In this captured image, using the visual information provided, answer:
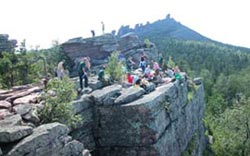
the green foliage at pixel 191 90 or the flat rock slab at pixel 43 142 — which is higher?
the flat rock slab at pixel 43 142

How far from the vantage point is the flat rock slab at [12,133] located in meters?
15.3

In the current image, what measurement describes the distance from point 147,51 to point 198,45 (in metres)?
69.7

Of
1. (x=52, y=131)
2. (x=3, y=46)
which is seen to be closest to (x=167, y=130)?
(x=52, y=131)

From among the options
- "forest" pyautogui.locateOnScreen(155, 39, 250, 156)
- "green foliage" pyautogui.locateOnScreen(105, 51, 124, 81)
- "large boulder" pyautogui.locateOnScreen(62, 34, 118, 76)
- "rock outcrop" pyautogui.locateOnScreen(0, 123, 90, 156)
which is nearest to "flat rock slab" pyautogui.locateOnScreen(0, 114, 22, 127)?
"rock outcrop" pyautogui.locateOnScreen(0, 123, 90, 156)

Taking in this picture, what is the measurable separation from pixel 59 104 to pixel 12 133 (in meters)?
4.26

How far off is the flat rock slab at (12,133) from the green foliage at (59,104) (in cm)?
307

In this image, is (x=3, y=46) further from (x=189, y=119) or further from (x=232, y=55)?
(x=232, y=55)

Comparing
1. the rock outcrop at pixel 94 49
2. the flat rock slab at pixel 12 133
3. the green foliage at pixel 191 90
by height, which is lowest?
the green foliage at pixel 191 90

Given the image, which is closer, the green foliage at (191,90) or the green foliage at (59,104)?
the green foliage at (59,104)

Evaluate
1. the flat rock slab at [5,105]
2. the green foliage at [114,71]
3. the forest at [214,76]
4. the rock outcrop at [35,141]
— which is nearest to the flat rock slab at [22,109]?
the flat rock slab at [5,105]

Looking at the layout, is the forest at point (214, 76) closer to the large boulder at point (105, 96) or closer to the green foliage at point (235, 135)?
the green foliage at point (235, 135)

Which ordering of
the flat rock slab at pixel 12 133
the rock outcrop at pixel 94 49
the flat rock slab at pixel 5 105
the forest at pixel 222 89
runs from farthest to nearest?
the rock outcrop at pixel 94 49 < the forest at pixel 222 89 < the flat rock slab at pixel 5 105 < the flat rock slab at pixel 12 133

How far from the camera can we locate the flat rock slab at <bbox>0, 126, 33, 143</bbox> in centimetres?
1534

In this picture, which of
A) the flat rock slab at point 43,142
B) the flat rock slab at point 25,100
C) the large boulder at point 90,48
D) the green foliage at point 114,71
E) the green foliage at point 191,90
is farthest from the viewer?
the large boulder at point 90,48
